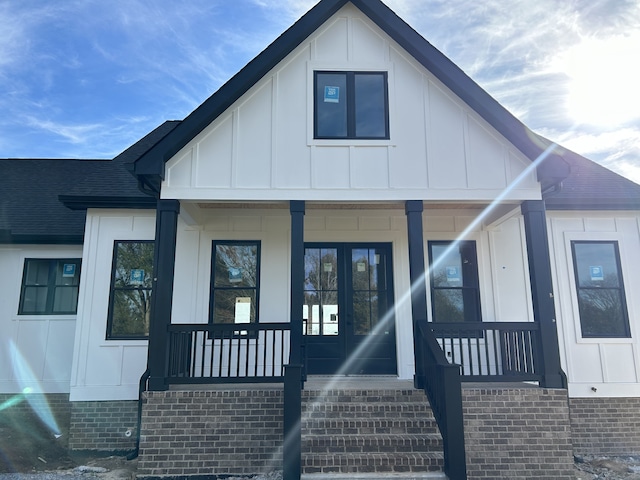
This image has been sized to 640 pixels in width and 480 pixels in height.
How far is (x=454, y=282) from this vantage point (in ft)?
25.4

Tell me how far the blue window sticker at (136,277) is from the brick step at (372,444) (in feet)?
13.6

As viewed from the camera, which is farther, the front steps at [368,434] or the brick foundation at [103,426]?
the brick foundation at [103,426]

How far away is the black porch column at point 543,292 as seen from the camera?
5.64 meters

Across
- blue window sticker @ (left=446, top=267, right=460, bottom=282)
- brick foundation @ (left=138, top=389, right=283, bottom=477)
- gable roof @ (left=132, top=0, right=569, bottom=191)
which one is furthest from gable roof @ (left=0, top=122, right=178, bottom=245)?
blue window sticker @ (left=446, top=267, right=460, bottom=282)

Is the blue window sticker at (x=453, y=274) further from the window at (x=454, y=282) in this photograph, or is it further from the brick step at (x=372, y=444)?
the brick step at (x=372, y=444)

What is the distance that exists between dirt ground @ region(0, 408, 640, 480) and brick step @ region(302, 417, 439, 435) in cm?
233

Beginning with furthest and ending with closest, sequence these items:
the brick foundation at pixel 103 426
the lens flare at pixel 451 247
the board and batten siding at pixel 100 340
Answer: the board and batten siding at pixel 100 340 < the brick foundation at pixel 103 426 < the lens flare at pixel 451 247

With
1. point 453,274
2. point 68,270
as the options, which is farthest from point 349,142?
point 68,270

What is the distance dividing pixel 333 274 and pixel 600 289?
4.81m

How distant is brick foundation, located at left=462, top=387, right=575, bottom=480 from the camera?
5164 millimetres

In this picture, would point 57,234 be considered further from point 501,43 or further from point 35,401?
point 501,43

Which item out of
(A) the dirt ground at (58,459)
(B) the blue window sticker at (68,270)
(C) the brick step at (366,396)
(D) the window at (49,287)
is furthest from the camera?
(B) the blue window sticker at (68,270)

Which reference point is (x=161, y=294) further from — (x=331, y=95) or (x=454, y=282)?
(x=454, y=282)

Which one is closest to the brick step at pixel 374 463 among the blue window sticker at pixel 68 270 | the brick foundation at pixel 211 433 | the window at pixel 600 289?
the brick foundation at pixel 211 433
